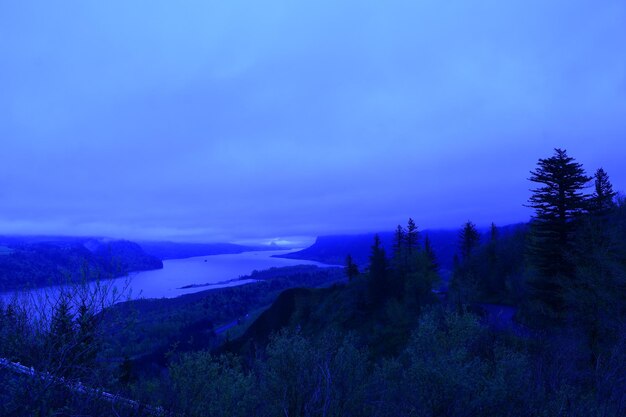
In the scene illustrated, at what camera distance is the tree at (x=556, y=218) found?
27844mm

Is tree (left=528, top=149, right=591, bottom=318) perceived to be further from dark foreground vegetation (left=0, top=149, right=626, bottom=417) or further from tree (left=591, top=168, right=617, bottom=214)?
tree (left=591, top=168, right=617, bottom=214)

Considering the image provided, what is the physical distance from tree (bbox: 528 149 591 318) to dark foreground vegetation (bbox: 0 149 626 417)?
101 mm

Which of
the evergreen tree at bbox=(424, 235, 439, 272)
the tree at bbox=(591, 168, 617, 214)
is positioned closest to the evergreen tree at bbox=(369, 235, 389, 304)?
the evergreen tree at bbox=(424, 235, 439, 272)

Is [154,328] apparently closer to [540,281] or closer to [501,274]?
[501,274]

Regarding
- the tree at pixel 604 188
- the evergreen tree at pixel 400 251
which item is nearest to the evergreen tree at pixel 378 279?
the evergreen tree at pixel 400 251

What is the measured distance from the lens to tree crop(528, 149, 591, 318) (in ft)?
91.4

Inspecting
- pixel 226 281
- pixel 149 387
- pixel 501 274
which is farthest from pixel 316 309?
pixel 226 281

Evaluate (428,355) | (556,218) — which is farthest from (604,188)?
(428,355)

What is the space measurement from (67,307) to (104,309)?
1.65 metres

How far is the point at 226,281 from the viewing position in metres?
199

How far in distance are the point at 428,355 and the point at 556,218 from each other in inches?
820

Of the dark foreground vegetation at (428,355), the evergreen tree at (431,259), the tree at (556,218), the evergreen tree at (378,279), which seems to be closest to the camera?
the dark foreground vegetation at (428,355)

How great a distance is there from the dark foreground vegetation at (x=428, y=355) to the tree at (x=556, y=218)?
0.10 metres

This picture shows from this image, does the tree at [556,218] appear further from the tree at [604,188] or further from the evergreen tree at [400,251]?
the evergreen tree at [400,251]
